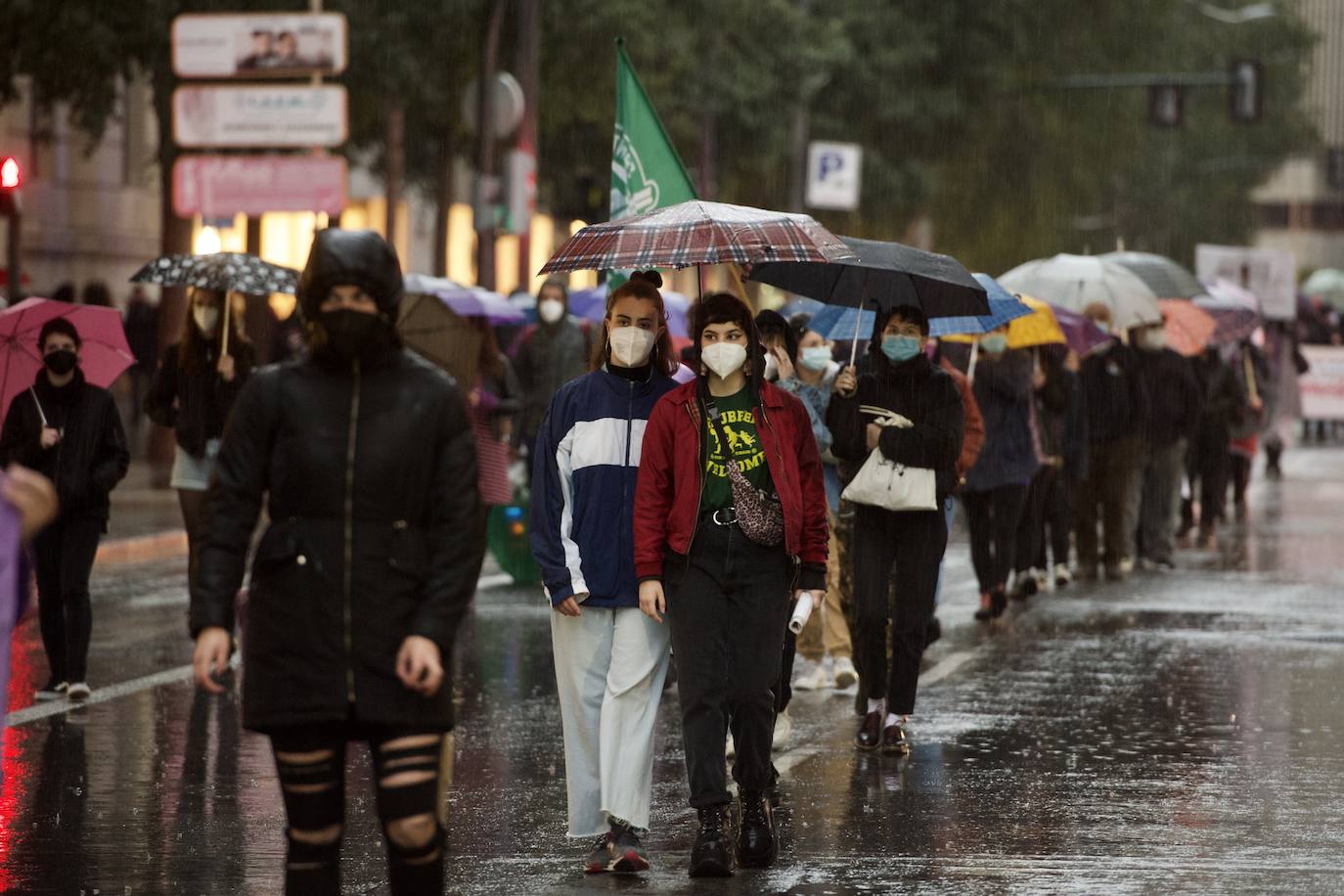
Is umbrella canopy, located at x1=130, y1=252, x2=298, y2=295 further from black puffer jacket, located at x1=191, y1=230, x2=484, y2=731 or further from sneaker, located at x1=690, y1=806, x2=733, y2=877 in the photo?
black puffer jacket, located at x1=191, y1=230, x2=484, y2=731

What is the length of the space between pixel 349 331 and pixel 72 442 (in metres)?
5.99

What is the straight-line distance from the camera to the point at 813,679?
11750 mm

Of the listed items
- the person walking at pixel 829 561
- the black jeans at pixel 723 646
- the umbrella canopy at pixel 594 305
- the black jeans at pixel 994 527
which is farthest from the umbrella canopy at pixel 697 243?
the umbrella canopy at pixel 594 305

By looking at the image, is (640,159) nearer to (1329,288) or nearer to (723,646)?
(723,646)

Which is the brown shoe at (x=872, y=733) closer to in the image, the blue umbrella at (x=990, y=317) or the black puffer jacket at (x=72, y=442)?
the blue umbrella at (x=990, y=317)

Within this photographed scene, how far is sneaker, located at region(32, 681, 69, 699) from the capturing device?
36.8 feet

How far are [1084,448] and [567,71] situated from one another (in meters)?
15.2

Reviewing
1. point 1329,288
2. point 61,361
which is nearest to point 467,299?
point 61,361

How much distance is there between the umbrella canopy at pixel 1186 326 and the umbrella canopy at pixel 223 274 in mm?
8687

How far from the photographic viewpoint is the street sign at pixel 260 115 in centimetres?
2302

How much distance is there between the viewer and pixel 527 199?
88.9ft

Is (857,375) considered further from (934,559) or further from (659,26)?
(659,26)

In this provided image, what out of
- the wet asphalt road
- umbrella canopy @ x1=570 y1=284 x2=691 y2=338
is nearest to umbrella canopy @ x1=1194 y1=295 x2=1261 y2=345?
umbrella canopy @ x1=570 y1=284 x2=691 y2=338

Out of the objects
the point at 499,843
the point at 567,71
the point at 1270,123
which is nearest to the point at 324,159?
the point at 567,71
